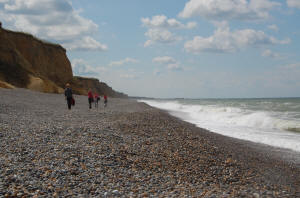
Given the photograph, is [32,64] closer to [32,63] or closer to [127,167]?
[32,63]

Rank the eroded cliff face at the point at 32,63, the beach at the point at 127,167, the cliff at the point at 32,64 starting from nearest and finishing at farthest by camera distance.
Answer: the beach at the point at 127,167, the cliff at the point at 32,64, the eroded cliff face at the point at 32,63

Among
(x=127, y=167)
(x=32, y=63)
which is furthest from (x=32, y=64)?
(x=127, y=167)

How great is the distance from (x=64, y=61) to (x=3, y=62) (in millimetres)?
15463

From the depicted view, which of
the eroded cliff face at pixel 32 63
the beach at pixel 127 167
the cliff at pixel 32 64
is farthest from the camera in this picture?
the eroded cliff face at pixel 32 63

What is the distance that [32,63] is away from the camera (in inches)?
1769

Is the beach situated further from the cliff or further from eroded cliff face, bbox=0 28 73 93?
eroded cliff face, bbox=0 28 73 93

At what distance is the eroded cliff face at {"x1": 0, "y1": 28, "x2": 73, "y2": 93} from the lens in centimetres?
3670

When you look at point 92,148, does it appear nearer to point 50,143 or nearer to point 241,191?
point 50,143

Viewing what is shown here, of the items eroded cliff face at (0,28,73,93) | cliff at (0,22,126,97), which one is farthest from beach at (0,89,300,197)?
eroded cliff face at (0,28,73,93)

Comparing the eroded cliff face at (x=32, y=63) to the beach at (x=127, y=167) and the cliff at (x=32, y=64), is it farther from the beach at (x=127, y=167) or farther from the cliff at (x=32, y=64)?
the beach at (x=127, y=167)

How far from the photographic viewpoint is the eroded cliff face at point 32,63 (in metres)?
36.7

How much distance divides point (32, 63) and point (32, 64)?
0.15m

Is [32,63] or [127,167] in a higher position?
[32,63]

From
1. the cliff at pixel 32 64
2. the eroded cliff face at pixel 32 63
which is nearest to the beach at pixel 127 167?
the cliff at pixel 32 64
